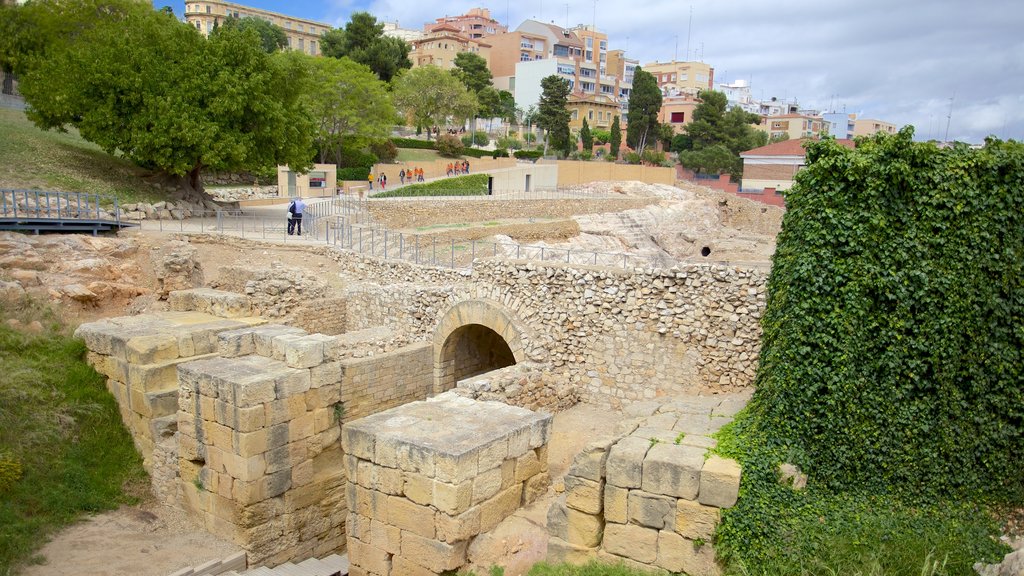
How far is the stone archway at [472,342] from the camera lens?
12.9 metres

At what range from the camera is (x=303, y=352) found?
10094mm

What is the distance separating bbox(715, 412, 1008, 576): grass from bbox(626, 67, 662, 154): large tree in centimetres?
5768

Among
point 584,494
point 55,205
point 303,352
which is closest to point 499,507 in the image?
point 584,494

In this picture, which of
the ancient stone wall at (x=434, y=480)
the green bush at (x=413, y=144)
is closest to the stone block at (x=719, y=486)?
the ancient stone wall at (x=434, y=480)

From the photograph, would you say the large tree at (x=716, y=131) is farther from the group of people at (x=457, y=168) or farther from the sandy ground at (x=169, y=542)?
the sandy ground at (x=169, y=542)

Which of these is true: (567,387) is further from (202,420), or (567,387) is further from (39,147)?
(39,147)

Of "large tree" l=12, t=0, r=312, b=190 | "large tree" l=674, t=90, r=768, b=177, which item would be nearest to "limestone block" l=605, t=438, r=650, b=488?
"large tree" l=12, t=0, r=312, b=190

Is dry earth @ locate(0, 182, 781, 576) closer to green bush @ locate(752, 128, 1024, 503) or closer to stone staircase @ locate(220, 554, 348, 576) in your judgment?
stone staircase @ locate(220, 554, 348, 576)

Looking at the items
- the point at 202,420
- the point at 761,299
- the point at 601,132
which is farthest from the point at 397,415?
the point at 601,132

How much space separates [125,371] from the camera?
Answer: 11664 mm

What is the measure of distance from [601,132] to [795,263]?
66.3m

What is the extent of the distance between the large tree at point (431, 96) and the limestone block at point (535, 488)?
4685cm

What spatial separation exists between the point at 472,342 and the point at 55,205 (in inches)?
578

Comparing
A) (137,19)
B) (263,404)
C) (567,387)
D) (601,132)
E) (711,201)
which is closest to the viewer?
(263,404)
